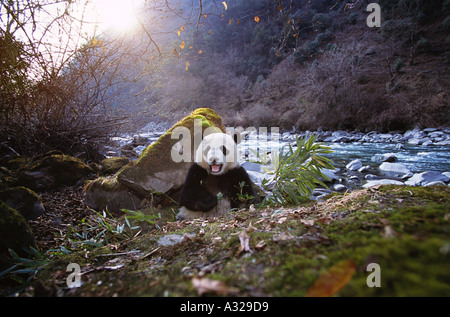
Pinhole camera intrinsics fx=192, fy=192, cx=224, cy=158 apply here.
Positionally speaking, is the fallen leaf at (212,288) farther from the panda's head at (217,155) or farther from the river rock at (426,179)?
the river rock at (426,179)

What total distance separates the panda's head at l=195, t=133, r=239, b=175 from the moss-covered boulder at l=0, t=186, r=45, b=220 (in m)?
2.40

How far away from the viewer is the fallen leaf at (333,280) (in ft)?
1.81

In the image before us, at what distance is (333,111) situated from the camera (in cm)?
1505

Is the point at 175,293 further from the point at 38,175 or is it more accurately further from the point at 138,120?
the point at 138,120

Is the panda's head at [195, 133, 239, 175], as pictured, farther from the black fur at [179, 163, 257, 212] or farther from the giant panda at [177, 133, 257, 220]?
the black fur at [179, 163, 257, 212]

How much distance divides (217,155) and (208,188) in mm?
636

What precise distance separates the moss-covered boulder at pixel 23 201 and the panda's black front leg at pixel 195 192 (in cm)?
206

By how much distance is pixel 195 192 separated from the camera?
2.88m

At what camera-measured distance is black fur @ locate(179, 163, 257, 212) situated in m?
2.87

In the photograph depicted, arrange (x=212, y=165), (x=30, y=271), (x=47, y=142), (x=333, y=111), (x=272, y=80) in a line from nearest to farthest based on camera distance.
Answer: (x=30, y=271) < (x=212, y=165) < (x=47, y=142) < (x=333, y=111) < (x=272, y=80)

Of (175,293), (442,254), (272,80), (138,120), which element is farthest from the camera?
(272,80)

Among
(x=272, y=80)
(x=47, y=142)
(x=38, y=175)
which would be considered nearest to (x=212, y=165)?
(x=38, y=175)
